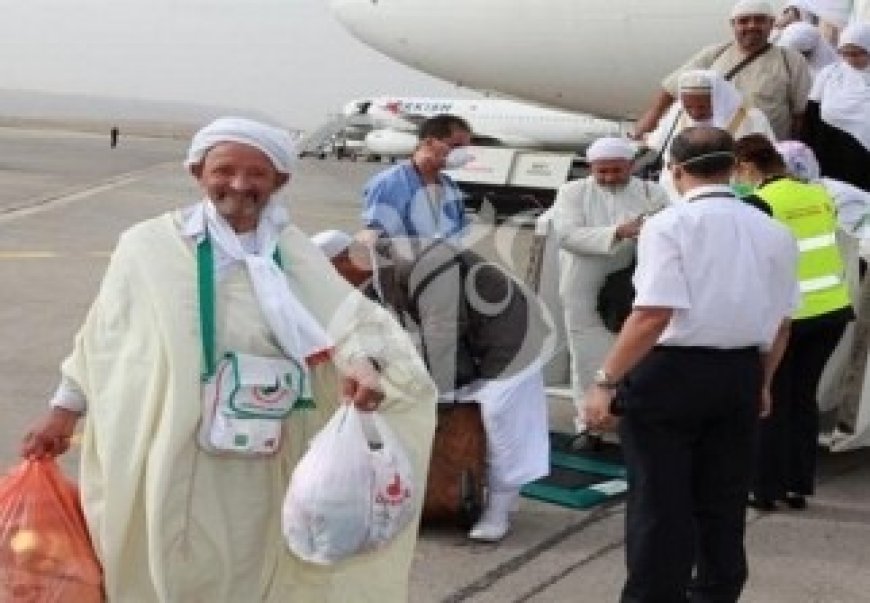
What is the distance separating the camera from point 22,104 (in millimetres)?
126750

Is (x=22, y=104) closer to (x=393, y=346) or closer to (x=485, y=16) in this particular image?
(x=485, y=16)

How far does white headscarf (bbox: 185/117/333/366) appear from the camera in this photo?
3219 mm

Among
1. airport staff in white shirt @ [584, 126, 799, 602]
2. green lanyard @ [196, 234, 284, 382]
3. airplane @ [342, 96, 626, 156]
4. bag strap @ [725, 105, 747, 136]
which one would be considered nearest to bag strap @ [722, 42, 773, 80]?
bag strap @ [725, 105, 747, 136]

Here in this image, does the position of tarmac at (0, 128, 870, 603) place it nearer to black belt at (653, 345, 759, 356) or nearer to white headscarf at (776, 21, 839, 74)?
black belt at (653, 345, 759, 356)

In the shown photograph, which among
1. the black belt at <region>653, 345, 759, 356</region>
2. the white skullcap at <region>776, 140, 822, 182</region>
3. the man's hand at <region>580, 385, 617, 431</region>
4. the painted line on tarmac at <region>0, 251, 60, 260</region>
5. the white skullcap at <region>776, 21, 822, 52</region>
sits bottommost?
the man's hand at <region>580, 385, 617, 431</region>

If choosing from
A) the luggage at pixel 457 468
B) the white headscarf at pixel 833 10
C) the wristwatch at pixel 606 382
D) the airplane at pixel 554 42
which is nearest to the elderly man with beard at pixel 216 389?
the wristwatch at pixel 606 382

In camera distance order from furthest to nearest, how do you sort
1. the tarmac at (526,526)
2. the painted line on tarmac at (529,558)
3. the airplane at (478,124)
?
the airplane at (478,124) < the tarmac at (526,526) < the painted line on tarmac at (529,558)

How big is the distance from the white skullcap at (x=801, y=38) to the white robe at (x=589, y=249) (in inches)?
54.8

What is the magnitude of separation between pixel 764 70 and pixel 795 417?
1902 millimetres

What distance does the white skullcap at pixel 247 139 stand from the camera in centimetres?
328

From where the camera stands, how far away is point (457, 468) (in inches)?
215

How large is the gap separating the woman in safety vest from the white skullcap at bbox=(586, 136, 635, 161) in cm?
79

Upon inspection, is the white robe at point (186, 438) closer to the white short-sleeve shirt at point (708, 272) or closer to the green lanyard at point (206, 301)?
the green lanyard at point (206, 301)

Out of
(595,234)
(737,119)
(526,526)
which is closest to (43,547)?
(526,526)
